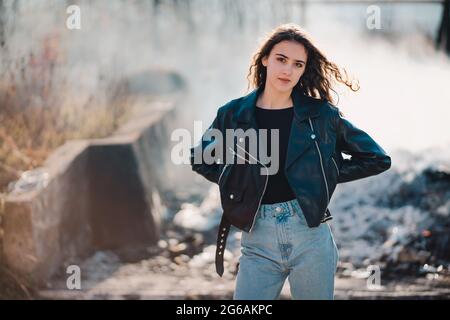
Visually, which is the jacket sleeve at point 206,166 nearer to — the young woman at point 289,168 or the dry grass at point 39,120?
the young woman at point 289,168

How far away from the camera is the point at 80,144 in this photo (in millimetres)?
6875

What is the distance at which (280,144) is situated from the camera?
332cm

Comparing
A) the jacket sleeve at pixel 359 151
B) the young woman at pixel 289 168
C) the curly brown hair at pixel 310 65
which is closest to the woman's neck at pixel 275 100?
the young woman at pixel 289 168

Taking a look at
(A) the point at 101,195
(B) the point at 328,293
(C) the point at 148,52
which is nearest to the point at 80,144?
(A) the point at 101,195

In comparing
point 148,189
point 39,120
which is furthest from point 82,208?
point 39,120

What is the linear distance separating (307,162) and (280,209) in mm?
255

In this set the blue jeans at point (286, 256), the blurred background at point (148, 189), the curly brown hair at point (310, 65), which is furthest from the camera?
→ the blurred background at point (148, 189)

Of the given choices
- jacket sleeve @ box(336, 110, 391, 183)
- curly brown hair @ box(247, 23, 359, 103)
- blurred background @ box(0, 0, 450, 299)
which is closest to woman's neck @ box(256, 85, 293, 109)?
curly brown hair @ box(247, 23, 359, 103)

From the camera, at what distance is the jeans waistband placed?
3215mm

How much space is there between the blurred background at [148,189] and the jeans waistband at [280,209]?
939 mm

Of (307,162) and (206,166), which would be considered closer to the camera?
(307,162)

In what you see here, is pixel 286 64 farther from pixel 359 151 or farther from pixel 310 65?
pixel 359 151

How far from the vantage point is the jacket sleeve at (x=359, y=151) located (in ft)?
11.0
